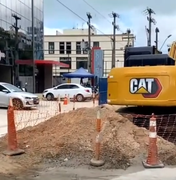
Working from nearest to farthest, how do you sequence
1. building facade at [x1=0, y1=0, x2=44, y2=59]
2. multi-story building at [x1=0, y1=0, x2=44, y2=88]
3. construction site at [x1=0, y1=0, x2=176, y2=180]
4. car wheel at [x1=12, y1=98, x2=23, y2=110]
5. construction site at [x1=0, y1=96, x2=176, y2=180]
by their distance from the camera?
1. construction site at [x1=0, y1=0, x2=176, y2=180]
2. construction site at [x1=0, y1=96, x2=176, y2=180]
3. car wheel at [x1=12, y1=98, x2=23, y2=110]
4. multi-story building at [x1=0, y1=0, x2=44, y2=88]
5. building facade at [x1=0, y1=0, x2=44, y2=59]

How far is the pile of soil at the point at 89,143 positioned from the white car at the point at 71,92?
2358cm

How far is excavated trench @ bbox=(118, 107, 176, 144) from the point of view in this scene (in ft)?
29.0

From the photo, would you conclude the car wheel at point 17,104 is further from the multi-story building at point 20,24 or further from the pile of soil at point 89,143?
the multi-story building at point 20,24

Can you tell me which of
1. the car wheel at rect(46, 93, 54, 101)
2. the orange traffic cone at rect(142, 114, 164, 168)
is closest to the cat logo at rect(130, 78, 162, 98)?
the orange traffic cone at rect(142, 114, 164, 168)

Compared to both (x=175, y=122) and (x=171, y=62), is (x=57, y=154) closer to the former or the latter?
(x=175, y=122)

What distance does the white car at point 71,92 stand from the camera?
3350 centimetres

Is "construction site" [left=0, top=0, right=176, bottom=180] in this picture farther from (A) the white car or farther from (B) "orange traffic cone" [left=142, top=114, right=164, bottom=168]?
(A) the white car

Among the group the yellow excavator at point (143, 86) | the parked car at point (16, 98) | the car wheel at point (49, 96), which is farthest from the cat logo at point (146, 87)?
the car wheel at point (49, 96)

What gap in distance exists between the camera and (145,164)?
7.55 metres

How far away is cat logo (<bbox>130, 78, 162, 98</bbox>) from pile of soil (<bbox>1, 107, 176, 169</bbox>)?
905mm

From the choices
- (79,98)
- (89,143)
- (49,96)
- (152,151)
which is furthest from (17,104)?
(152,151)

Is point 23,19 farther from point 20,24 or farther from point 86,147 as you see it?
point 86,147

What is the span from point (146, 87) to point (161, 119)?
0.92 meters

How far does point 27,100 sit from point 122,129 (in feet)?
49.2
